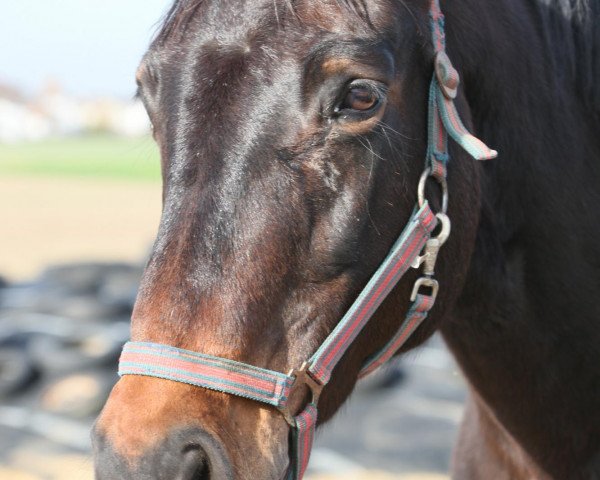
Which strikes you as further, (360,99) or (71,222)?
(71,222)

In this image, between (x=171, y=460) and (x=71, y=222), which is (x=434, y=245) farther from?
(x=71, y=222)

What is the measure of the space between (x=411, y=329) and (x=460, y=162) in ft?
1.61

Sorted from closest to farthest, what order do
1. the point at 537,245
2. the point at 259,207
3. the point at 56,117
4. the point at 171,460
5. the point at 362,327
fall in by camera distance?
the point at 171,460
the point at 259,207
the point at 362,327
the point at 537,245
the point at 56,117

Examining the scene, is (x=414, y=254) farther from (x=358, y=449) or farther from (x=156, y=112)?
(x=358, y=449)

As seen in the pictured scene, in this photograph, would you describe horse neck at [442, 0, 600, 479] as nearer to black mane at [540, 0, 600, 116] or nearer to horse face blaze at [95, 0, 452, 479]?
black mane at [540, 0, 600, 116]

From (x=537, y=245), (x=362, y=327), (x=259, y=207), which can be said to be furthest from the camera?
(x=537, y=245)

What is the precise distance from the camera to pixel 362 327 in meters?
2.08

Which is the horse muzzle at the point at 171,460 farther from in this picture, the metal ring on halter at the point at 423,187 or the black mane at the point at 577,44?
the black mane at the point at 577,44

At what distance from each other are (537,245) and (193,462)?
1.31 metres

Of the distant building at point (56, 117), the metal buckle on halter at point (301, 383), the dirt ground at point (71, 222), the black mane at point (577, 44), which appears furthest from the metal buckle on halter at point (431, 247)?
the distant building at point (56, 117)

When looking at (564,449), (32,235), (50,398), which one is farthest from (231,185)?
(32,235)

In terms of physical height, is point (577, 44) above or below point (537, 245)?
above

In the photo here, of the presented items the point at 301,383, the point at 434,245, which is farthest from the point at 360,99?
the point at 301,383

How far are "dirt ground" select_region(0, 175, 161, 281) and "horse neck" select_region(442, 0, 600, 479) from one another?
9.35 meters
